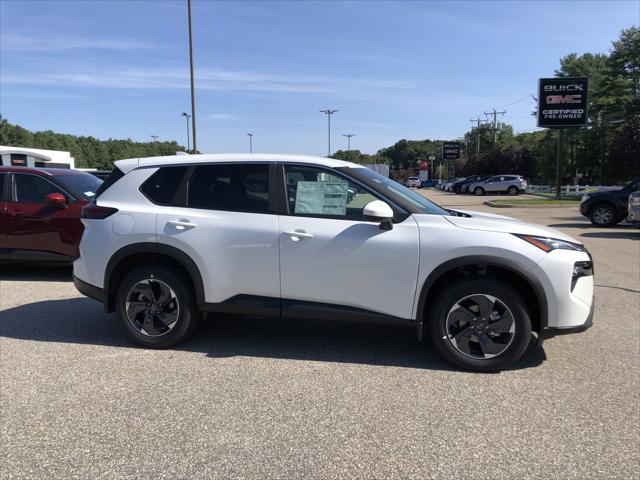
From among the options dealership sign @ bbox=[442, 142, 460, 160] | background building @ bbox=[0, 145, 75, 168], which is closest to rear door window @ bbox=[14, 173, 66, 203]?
background building @ bbox=[0, 145, 75, 168]

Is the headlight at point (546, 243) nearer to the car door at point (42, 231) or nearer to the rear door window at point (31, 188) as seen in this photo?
the car door at point (42, 231)

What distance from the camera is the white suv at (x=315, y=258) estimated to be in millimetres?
4031

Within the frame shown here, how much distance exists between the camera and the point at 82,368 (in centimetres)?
426

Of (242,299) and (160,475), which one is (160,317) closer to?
(242,299)

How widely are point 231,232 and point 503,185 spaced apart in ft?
141

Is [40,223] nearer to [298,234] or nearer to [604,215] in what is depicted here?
[298,234]

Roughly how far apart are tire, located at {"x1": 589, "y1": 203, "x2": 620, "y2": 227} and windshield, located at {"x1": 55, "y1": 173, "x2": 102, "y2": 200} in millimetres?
14151

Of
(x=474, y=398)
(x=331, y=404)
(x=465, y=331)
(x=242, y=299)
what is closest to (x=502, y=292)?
(x=465, y=331)

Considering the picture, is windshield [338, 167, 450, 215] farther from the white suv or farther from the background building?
the background building

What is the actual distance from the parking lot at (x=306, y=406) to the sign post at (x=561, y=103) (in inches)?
1096

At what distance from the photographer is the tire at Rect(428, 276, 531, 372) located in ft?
13.2

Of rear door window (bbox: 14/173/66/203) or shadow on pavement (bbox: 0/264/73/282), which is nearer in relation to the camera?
rear door window (bbox: 14/173/66/203)

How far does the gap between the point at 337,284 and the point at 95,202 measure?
2.45 metres

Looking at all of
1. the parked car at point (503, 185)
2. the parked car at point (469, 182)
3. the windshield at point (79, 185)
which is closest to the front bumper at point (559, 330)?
the windshield at point (79, 185)
